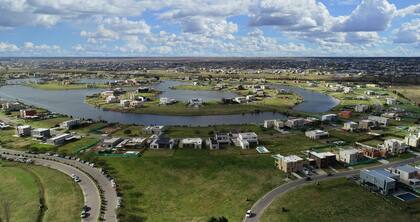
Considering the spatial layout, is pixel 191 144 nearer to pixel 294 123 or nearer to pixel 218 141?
pixel 218 141

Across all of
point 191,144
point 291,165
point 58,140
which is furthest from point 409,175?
point 58,140

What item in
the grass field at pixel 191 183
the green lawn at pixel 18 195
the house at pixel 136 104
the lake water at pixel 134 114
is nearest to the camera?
the green lawn at pixel 18 195

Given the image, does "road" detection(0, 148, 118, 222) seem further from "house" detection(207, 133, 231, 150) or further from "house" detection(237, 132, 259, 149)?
"house" detection(237, 132, 259, 149)

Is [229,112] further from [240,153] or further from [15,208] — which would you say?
[15,208]

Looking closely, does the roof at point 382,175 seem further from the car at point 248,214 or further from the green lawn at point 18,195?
the green lawn at point 18,195

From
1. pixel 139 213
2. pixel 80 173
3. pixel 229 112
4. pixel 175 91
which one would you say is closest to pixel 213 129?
pixel 229 112

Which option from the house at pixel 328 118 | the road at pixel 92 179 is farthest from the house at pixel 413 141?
the road at pixel 92 179

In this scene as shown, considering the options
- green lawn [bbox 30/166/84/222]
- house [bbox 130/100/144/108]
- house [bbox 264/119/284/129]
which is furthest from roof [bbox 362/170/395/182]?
house [bbox 130/100/144/108]
